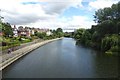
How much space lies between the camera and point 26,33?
139 meters

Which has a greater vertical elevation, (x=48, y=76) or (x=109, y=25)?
(x=109, y=25)

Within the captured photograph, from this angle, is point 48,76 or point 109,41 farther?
point 109,41

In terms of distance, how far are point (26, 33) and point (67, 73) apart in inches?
4490

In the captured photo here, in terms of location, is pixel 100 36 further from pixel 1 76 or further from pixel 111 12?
pixel 1 76

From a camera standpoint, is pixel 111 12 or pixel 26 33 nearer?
pixel 111 12

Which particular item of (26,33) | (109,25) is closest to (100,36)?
(109,25)

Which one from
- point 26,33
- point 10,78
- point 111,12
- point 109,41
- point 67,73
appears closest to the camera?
point 10,78

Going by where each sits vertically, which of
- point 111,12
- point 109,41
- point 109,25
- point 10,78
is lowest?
point 10,78

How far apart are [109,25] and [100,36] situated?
170 inches

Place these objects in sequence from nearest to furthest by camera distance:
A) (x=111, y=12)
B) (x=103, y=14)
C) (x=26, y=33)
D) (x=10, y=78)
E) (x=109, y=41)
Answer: (x=10, y=78), (x=109, y=41), (x=111, y=12), (x=103, y=14), (x=26, y=33)

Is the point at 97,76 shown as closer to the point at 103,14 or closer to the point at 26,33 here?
the point at 103,14

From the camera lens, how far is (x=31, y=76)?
25.5 metres

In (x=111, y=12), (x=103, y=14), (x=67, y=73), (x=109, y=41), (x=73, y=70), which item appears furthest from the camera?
(x=103, y=14)

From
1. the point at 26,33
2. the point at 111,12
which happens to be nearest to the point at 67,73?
the point at 111,12
